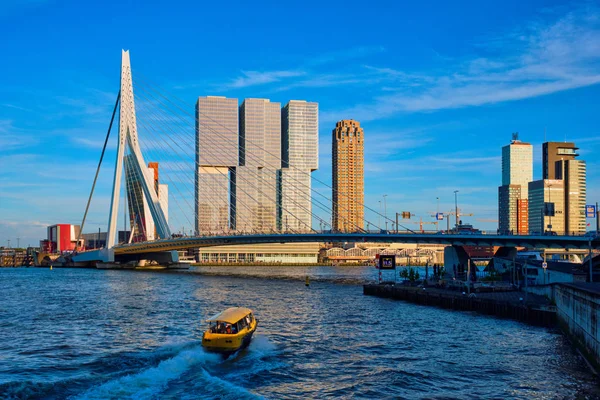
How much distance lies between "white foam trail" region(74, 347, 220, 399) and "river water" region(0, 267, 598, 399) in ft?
0.16

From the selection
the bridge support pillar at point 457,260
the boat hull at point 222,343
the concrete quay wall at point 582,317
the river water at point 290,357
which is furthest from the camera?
the bridge support pillar at point 457,260

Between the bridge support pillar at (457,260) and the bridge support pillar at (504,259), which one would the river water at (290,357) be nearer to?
the bridge support pillar at (504,259)

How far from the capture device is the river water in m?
26.1

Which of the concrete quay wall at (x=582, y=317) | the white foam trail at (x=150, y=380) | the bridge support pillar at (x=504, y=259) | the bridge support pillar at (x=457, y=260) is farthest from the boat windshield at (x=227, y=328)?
the bridge support pillar at (x=457, y=260)

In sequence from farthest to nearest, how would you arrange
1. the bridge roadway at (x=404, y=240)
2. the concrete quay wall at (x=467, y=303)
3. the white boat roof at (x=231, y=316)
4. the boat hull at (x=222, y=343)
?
the bridge roadway at (x=404, y=240), the concrete quay wall at (x=467, y=303), the white boat roof at (x=231, y=316), the boat hull at (x=222, y=343)

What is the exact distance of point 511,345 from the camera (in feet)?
121

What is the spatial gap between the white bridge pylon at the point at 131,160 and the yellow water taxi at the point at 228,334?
262 feet

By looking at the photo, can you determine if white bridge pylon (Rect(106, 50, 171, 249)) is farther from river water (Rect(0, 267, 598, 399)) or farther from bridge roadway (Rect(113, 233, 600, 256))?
river water (Rect(0, 267, 598, 399))

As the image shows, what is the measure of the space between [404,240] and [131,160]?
59015 mm

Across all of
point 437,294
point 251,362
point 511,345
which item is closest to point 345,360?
point 251,362

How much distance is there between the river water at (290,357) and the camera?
26109 millimetres

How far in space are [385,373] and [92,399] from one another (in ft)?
45.5

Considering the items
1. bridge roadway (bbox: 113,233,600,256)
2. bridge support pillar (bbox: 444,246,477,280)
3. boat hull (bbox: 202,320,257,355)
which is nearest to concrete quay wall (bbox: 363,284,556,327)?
bridge roadway (bbox: 113,233,600,256)

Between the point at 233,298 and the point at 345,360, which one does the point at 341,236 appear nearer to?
the point at 233,298
